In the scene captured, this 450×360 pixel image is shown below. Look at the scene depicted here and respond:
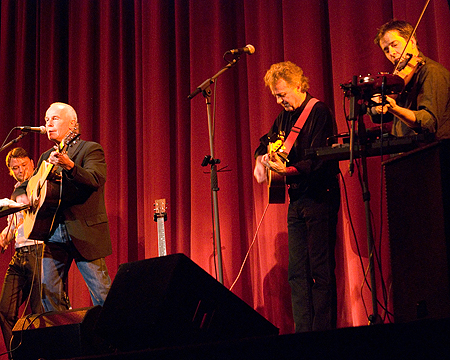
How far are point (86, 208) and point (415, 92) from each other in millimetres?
2141

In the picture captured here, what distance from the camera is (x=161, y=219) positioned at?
4.15 m

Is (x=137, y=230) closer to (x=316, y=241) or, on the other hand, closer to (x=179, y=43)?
(x=179, y=43)

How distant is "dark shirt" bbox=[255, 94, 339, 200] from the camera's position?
9.69ft

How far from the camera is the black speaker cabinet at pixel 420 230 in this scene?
167 centimetres

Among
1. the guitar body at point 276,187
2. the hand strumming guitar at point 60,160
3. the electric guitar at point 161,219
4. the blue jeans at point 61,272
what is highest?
the hand strumming guitar at point 60,160

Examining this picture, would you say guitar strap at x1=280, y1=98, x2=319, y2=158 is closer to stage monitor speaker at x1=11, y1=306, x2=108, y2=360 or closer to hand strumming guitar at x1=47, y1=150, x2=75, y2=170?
hand strumming guitar at x1=47, y1=150, x2=75, y2=170

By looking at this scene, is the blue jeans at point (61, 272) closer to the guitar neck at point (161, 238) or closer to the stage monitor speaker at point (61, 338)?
the stage monitor speaker at point (61, 338)

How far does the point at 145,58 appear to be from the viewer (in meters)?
4.84

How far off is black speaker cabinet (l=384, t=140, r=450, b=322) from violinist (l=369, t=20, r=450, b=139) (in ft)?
1.68

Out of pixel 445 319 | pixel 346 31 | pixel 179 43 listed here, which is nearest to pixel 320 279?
pixel 445 319

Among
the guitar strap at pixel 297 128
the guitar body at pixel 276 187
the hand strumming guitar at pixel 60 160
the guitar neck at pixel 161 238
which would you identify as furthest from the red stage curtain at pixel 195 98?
the hand strumming guitar at pixel 60 160

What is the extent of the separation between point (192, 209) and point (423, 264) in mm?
2776

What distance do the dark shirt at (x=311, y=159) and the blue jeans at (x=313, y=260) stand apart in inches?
2.7

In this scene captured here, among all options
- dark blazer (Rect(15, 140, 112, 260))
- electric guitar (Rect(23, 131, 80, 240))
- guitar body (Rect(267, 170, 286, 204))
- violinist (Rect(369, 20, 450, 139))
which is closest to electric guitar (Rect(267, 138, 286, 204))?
guitar body (Rect(267, 170, 286, 204))
